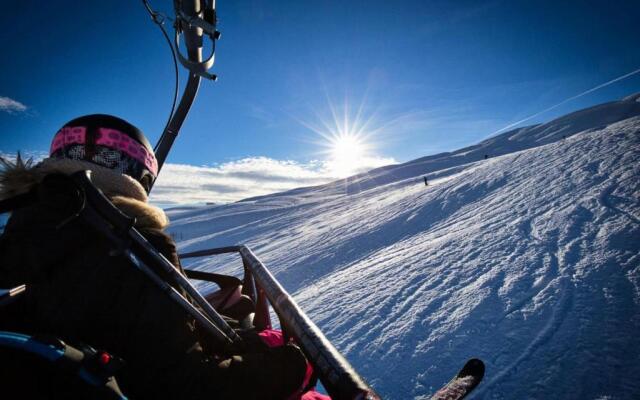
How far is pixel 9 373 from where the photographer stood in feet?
2.46

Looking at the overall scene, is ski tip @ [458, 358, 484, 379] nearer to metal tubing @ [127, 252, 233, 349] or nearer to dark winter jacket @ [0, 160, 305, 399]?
dark winter jacket @ [0, 160, 305, 399]

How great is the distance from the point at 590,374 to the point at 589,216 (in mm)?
3175

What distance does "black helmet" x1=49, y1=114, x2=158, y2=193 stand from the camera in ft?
4.79

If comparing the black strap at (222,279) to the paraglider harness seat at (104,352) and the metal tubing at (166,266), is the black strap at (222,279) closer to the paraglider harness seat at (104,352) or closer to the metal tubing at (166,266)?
the paraglider harness seat at (104,352)

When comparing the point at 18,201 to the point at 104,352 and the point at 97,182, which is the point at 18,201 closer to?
the point at 97,182

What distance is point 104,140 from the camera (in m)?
1.50

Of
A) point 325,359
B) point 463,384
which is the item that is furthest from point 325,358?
point 463,384

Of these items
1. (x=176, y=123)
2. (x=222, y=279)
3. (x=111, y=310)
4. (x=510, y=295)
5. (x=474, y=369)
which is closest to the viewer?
(x=111, y=310)

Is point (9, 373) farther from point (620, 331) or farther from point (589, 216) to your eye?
point (589, 216)

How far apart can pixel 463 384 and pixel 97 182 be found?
1865 mm

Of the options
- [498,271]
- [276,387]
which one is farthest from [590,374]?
[276,387]

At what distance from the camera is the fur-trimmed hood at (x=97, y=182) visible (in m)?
1.25

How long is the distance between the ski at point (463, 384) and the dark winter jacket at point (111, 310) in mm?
698

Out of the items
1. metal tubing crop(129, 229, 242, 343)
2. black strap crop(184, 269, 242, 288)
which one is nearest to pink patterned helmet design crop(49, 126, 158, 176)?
metal tubing crop(129, 229, 242, 343)
